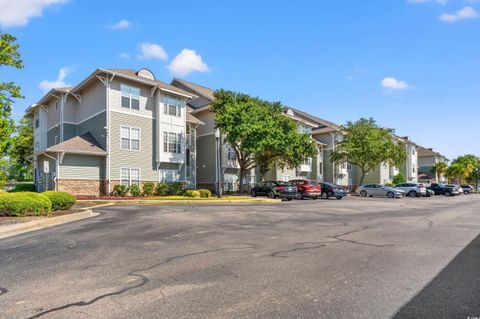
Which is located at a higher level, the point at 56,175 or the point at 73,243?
the point at 56,175

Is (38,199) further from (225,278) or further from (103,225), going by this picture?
(225,278)

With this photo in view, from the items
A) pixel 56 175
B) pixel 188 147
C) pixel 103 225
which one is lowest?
pixel 103 225

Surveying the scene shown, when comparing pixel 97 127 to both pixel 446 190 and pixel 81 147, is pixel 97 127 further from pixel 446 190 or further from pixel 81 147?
pixel 446 190

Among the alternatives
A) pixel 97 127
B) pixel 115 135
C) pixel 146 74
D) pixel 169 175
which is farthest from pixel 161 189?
pixel 146 74

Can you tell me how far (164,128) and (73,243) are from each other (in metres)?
22.7

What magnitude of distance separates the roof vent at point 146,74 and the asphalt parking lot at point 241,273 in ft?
75.5

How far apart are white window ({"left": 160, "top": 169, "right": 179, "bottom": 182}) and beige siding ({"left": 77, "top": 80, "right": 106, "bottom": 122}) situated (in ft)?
24.4

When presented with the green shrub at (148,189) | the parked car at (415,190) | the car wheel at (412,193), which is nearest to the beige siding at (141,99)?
the green shrub at (148,189)

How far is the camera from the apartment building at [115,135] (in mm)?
27328

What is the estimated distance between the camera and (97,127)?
97.4 ft

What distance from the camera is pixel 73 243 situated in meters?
9.08

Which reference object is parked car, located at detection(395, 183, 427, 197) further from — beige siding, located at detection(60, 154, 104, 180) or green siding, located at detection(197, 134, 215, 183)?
beige siding, located at detection(60, 154, 104, 180)

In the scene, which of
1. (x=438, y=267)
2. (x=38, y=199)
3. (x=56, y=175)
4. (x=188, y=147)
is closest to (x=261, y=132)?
(x=188, y=147)

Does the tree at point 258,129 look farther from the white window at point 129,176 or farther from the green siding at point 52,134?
the green siding at point 52,134
